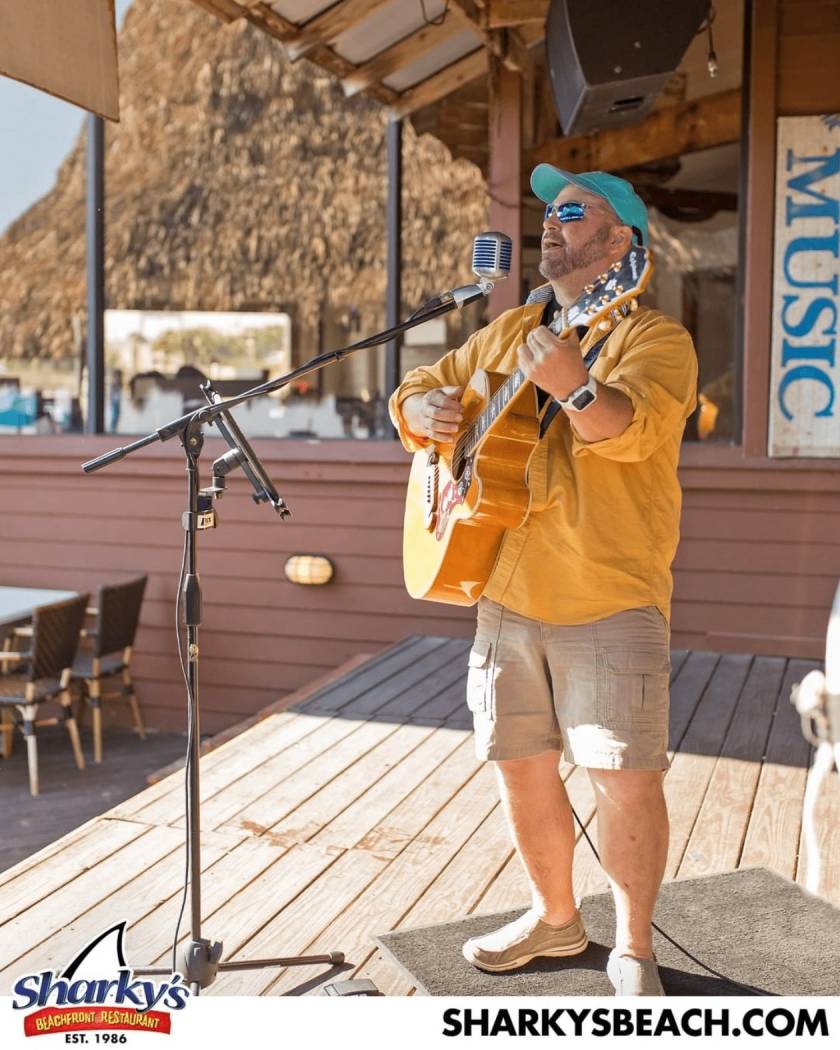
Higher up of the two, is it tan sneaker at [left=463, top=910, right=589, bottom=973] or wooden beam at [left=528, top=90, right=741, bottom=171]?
wooden beam at [left=528, top=90, right=741, bottom=171]

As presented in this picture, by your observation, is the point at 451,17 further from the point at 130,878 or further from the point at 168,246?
the point at 168,246

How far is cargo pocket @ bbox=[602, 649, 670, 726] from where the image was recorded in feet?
6.58

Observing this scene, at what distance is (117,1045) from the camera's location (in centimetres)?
187

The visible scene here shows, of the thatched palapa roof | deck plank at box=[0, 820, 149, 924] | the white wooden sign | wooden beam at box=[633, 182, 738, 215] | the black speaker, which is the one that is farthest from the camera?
the thatched palapa roof

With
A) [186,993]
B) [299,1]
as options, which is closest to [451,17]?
[299,1]

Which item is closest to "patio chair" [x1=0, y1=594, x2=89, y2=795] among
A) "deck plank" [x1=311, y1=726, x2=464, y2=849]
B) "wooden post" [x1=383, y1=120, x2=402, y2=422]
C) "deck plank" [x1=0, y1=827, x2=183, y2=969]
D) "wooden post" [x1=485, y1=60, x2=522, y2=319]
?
"wooden post" [x1=383, y1=120, x2=402, y2=422]

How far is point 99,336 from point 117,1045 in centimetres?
454

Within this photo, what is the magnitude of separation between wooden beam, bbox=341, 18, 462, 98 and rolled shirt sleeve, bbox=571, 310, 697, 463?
3.46m

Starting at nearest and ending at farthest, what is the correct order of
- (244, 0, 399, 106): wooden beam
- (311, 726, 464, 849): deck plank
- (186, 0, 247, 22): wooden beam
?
1. (311, 726, 464, 849): deck plank
2. (186, 0, 247, 22): wooden beam
3. (244, 0, 399, 106): wooden beam

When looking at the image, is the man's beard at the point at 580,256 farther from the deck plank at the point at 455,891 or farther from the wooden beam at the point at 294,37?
the wooden beam at the point at 294,37

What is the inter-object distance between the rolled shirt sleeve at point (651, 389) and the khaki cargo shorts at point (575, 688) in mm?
325

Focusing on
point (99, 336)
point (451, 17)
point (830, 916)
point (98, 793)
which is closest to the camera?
point (830, 916)

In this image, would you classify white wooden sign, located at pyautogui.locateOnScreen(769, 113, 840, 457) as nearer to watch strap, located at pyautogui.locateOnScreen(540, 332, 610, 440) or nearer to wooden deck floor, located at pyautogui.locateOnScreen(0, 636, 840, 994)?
wooden deck floor, located at pyautogui.locateOnScreen(0, 636, 840, 994)

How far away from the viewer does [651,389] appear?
6.13ft
